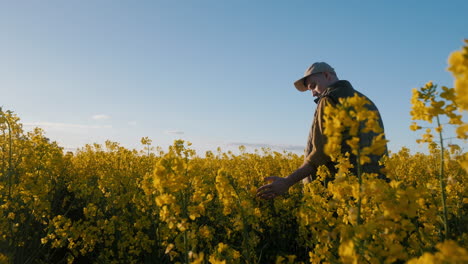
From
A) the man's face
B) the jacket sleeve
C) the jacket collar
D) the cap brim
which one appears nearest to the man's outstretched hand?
the jacket sleeve

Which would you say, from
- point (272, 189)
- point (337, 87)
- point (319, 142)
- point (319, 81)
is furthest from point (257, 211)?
point (319, 81)

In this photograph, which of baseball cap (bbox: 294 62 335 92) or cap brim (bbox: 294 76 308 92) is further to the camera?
cap brim (bbox: 294 76 308 92)

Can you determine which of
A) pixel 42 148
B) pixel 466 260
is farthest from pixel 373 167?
pixel 42 148

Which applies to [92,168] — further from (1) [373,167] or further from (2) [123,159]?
(1) [373,167]

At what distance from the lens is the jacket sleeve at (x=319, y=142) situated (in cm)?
396

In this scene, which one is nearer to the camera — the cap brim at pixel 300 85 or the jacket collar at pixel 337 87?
the jacket collar at pixel 337 87

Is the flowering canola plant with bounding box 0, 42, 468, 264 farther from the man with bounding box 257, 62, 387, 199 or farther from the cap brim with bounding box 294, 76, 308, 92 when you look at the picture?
the cap brim with bounding box 294, 76, 308, 92

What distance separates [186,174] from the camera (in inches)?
100

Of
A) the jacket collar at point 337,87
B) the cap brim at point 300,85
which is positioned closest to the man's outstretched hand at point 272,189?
the jacket collar at point 337,87

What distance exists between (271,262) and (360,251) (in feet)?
9.23

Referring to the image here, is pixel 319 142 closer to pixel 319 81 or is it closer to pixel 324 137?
pixel 324 137

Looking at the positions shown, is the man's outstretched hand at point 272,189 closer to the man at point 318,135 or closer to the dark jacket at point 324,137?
the man at point 318,135

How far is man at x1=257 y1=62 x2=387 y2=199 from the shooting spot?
348cm

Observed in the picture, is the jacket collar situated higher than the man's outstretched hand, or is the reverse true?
the jacket collar
